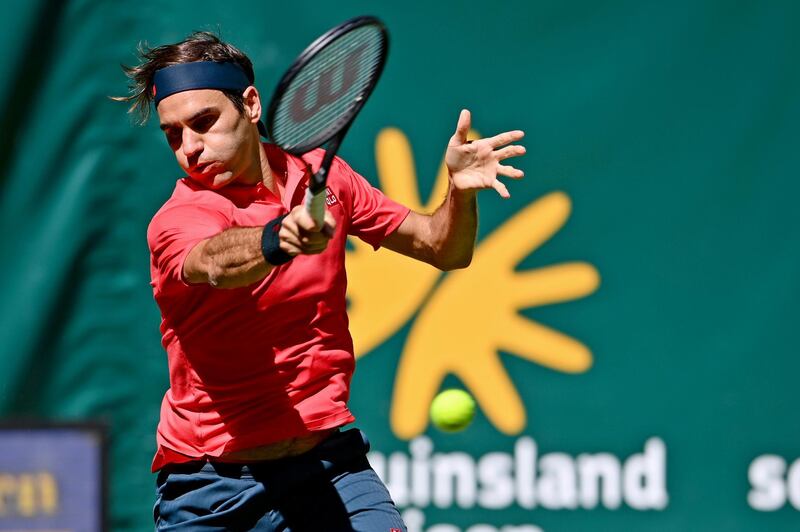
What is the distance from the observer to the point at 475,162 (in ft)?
11.2

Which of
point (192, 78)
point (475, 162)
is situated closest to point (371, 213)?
point (475, 162)

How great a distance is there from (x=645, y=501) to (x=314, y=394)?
79.6 inches

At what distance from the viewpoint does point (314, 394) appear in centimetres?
331

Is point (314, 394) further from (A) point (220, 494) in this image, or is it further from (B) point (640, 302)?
(B) point (640, 302)

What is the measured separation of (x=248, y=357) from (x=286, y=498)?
1.16 feet

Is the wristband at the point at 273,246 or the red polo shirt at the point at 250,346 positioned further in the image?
the red polo shirt at the point at 250,346

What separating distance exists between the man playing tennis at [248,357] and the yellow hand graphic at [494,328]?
1.62 m

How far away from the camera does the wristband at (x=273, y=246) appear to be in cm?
274

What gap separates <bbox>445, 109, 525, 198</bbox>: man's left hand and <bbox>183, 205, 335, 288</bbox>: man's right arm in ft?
2.30

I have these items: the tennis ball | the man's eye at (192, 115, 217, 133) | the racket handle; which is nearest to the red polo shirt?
the man's eye at (192, 115, 217, 133)

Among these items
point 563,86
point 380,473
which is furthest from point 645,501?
point 563,86

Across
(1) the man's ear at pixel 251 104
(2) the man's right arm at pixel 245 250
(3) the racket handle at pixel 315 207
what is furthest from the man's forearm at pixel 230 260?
(1) the man's ear at pixel 251 104

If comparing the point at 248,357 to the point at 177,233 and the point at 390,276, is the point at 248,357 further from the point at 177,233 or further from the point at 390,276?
the point at 390,276

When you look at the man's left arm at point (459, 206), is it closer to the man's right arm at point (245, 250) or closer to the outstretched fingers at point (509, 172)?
the outstretched fingers at point (509, 172)
